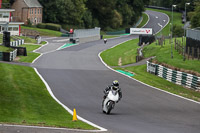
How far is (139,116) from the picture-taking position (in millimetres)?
21547

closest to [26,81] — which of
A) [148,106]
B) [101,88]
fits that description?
[101,88]

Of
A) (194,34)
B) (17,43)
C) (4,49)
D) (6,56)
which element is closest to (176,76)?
(194,34)

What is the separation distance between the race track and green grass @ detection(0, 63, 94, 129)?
944mm

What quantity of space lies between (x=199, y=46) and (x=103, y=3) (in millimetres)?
80627

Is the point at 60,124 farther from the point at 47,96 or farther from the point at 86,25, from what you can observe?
the point at 86,25

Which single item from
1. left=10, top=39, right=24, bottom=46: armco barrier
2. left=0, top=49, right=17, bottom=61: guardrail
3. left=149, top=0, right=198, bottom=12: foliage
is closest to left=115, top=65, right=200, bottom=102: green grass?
left=0, top=49, right=17, bottom=61: guardrail

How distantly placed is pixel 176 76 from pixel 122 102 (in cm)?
1222

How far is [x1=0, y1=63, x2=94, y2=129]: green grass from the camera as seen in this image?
18078mm

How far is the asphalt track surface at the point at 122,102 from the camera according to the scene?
18.9 metres

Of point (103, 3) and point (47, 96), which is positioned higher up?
point (103, 3)

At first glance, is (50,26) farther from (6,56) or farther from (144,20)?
(6,56)

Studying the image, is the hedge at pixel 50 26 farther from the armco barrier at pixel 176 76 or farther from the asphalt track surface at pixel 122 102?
the armco barrier at pixel 176 76

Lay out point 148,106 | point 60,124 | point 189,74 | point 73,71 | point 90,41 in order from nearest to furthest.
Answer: point 60,124 → point 148,106 → point 189,74 → point 73,71 → point 90,41

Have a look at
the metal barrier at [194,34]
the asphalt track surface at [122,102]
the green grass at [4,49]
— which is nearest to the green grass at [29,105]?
the asphalt track surface at [122,102]
